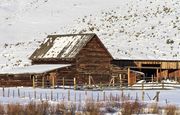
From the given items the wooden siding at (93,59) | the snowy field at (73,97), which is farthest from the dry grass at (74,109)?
the wooden siding at (93,59)

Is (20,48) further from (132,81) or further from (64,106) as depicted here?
(64,106)

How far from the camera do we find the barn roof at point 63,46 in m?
67.9

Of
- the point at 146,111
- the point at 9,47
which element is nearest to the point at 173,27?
the point at 9,47

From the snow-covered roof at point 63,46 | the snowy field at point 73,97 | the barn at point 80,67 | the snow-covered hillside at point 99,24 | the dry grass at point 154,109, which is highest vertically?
the snow-covered hillside at point 99,24

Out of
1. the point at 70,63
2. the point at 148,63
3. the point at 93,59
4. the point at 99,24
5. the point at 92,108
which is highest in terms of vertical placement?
the point at 99,24

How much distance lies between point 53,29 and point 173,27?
20.8m

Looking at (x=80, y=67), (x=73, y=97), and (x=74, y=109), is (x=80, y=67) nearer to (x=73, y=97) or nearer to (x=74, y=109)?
(x=73, y=97)

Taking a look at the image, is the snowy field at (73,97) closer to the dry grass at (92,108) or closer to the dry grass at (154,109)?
the dry grass at (154,109)

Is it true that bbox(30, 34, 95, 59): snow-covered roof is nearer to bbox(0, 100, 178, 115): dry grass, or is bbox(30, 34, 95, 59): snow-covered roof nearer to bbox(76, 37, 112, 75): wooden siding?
bbox(76, 37, 112, 75): wooden siding

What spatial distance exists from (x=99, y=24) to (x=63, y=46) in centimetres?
3641

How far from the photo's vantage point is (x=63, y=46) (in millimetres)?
70250

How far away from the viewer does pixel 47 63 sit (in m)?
70.5

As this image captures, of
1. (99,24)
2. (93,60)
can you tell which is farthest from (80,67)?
(99,24)

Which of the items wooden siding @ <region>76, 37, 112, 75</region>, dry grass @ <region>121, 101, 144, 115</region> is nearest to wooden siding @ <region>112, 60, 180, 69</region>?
wooden siding @ <region>76, 37, 112, 75</region>
